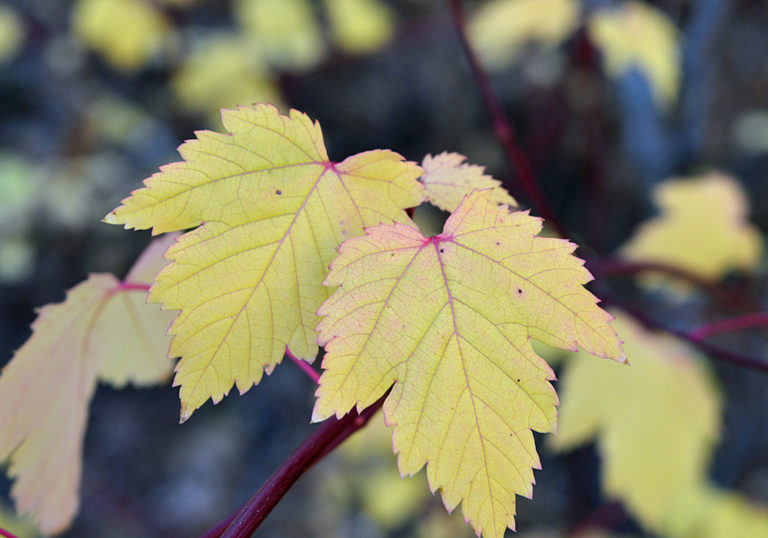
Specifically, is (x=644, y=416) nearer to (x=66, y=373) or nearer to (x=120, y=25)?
(x=66, y=373)

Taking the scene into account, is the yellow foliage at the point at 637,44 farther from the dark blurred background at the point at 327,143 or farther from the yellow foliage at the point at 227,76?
the yellow foliage at the point at 227,76

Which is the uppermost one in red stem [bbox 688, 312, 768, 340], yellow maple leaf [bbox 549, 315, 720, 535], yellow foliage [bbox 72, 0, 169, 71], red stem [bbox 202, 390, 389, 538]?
yellow foliage [bbox 72, 0, 169, 71]

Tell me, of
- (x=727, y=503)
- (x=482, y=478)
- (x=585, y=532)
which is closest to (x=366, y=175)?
(x=482, y=478)

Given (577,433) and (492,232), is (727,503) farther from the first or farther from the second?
(492,232)

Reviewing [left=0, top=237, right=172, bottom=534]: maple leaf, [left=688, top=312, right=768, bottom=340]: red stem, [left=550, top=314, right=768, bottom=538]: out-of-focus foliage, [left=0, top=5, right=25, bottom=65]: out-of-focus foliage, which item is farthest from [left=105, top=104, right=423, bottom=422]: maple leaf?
[left=0, top=5, right=25, bottom=65]: out-of-focus foliage

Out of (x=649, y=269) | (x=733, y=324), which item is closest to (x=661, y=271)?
(x=649, y=269)

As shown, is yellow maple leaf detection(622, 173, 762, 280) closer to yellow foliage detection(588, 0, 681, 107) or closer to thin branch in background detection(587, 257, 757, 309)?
thin branch in background detection(587, 257, 757, 309)

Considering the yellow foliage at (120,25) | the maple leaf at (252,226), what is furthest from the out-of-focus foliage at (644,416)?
the yellow foliage at (120,25)
